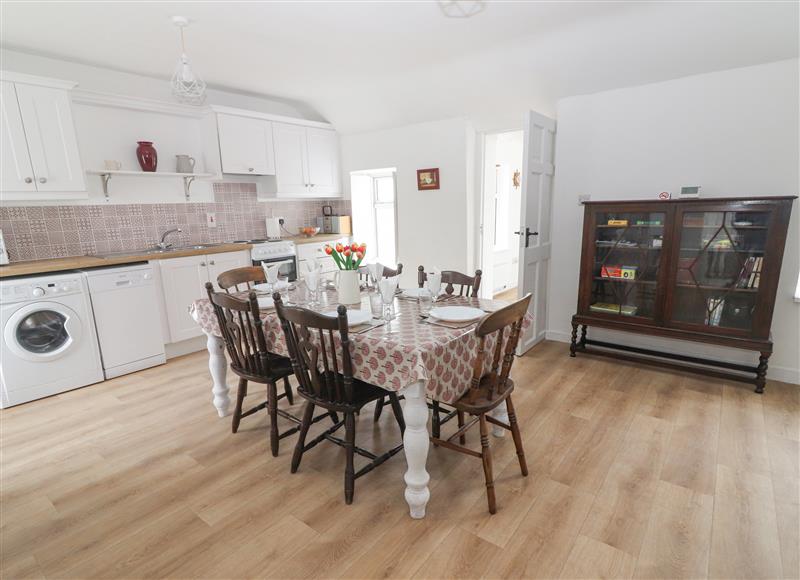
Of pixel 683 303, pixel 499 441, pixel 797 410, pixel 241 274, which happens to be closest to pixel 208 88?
pixel 241 274

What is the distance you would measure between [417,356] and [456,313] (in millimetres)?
492

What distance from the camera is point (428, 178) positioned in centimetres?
463

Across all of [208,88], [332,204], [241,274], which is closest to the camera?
[241,274]

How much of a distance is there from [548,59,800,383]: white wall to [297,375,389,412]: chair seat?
8.41ft

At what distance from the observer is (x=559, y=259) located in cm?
383

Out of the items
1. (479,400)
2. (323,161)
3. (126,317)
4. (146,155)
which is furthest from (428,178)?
(479,400)

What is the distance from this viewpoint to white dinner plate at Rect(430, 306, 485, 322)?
1.92 meters

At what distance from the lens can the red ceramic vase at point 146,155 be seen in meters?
3.79

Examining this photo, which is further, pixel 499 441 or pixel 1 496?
pixel 499 441

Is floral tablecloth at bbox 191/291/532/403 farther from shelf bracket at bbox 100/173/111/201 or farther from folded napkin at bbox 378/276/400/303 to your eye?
shelf bracket at bbox 100/173/111/201

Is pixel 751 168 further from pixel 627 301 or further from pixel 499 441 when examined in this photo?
pixel 499 441

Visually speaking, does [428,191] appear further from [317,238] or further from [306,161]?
[306,161]

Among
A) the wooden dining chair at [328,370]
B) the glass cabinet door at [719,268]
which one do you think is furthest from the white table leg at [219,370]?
the glass cabinet door at [719,268]

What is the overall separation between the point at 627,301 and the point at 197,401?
3388 millimetres
